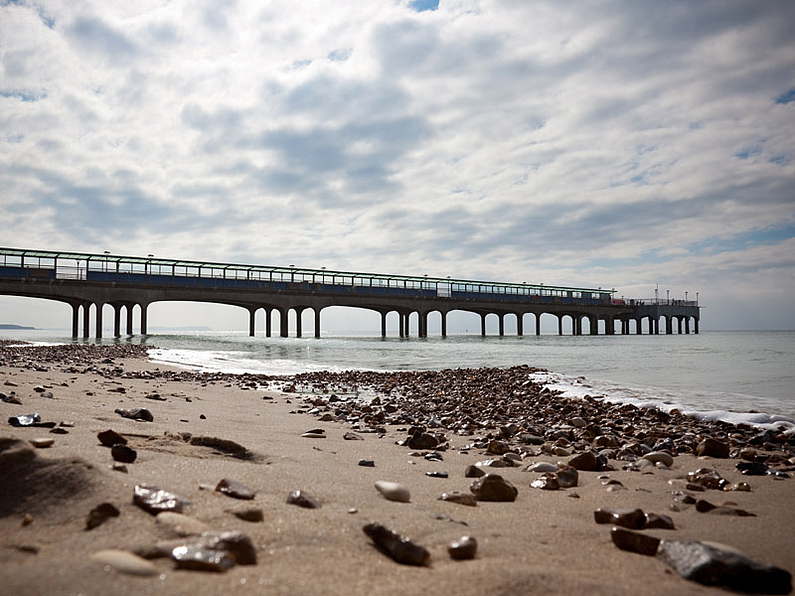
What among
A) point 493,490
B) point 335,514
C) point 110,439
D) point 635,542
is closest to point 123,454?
point 110,439

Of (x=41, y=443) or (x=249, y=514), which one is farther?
(x=41, y=443)

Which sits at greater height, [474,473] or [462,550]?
[462,550]

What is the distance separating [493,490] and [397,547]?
4.56ft

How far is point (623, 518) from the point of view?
8.41 feet

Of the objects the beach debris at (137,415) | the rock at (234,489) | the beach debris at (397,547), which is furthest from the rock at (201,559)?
the beach debris at (137,415)

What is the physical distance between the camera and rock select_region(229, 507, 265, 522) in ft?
6.55

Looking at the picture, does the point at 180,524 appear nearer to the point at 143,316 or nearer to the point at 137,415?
the point at 137,415

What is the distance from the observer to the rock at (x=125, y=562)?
1426mm

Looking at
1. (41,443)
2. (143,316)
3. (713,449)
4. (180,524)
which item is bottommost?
(713,449)

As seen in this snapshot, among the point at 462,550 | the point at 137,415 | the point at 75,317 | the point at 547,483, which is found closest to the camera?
the point at 462,550

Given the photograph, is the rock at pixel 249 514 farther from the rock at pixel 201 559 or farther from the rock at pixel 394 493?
the rock at pixel 394 493

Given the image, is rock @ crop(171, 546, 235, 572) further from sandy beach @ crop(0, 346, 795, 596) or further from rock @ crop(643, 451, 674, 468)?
rock @ crop(643, 451, 674, 468)

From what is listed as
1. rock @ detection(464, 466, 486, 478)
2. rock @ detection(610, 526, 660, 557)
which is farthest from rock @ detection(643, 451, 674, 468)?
rock @ detection(610, 526, 660, 557)

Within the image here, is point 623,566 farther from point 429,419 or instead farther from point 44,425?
point 429,419
